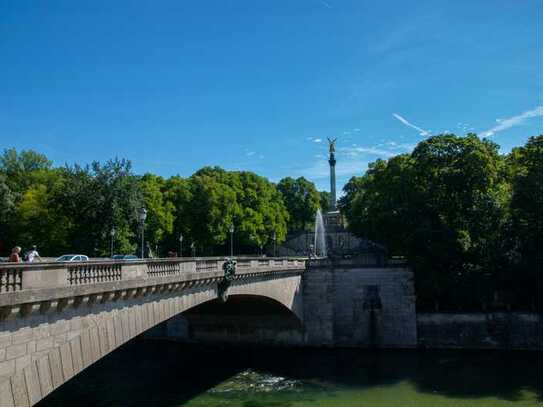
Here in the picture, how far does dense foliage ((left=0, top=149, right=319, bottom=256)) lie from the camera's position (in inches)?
1501

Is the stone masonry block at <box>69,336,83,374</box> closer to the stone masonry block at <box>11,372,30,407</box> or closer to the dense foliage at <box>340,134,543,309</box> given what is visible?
the stone masonry block at <box>11,372,30,407</box>

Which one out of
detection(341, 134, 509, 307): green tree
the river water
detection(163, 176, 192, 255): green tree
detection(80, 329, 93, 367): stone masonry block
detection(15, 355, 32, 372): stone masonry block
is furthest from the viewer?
detection(163, 176, 192, 255): green tree

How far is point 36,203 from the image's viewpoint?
4750cm

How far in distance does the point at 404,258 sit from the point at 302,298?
8089 millimetres

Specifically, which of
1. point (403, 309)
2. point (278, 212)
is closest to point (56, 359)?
point (403, 309)

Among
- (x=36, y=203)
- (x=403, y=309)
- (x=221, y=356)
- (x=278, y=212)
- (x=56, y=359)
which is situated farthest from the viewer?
(x=278, y=212)

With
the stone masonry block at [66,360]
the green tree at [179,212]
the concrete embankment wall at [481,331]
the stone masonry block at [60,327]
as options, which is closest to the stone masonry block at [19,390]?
the stone masonry block at [60,327]

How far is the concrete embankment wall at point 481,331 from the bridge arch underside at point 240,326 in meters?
9.18

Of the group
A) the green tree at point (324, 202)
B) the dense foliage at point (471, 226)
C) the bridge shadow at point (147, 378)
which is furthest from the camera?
the green tree at point (324, 202)

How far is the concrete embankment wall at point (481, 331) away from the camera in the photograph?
35875 mm

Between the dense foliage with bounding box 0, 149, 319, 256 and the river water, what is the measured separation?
32.0 feet

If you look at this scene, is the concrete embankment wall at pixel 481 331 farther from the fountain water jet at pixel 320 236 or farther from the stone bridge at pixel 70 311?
the fountain water jet at pixel 320 236

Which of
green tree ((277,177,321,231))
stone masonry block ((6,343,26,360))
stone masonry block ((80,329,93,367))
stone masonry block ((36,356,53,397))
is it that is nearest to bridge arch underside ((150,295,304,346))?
stone masonry block ((80,329,93,367))

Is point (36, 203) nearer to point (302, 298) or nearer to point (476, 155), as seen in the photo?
point (302, 298)
